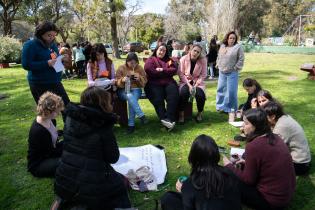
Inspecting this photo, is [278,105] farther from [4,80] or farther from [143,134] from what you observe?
[4,80]

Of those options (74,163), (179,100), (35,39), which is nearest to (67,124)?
(74,163)

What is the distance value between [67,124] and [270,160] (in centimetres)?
181

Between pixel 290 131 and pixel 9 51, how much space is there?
57.2 ft

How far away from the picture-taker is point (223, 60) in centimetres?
647

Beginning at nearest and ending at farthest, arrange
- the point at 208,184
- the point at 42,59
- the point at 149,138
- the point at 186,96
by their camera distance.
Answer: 1. the point at 208,184
2. the point at 42,59
3. the point at 149,138
4. the point at 186,96

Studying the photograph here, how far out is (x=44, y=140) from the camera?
3557 millimetres

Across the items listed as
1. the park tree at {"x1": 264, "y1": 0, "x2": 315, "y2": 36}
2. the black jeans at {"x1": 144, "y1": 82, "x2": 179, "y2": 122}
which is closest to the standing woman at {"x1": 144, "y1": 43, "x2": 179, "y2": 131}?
the black jeans at {"x1": 144, "y1": 82, "x2": 179, "y2": 122}

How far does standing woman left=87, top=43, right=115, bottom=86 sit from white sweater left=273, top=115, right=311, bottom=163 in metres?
2.89

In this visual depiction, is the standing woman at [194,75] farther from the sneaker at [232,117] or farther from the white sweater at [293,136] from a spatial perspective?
the white sweater at [293,136]

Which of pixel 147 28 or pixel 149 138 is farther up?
pixel 147 28

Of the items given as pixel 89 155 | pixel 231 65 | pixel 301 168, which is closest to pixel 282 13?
pixel 231 65

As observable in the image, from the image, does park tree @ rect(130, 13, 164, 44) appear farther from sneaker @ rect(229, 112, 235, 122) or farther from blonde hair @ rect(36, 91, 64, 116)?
blonde hair @ rect(36, 91, 64, 116)

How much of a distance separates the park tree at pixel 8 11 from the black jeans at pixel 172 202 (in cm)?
2713

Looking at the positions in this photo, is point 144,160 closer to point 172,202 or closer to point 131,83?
point 172,202
